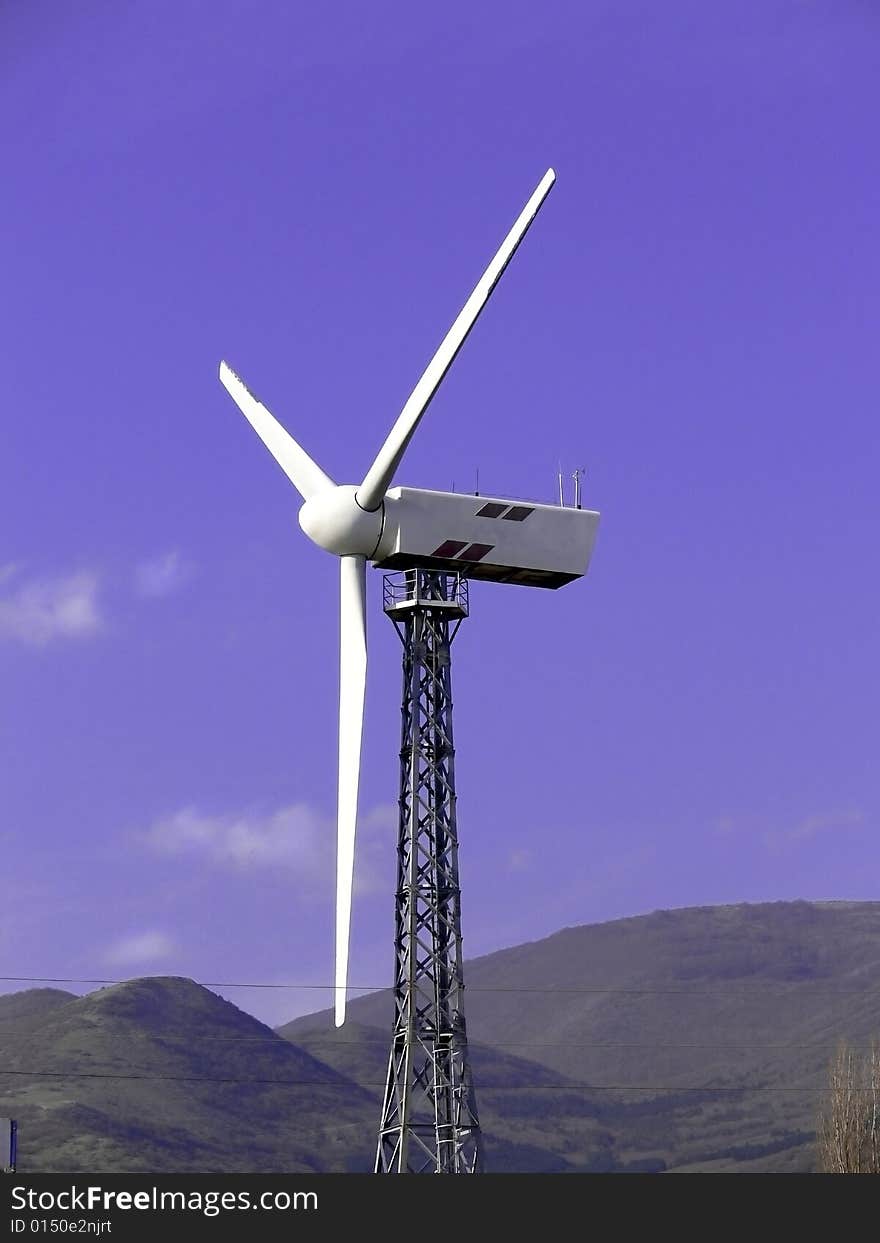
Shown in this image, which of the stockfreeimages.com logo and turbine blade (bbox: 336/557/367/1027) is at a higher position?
turbine blade (bbox: 336/557/367/1027)

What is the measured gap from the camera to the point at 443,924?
63031mm

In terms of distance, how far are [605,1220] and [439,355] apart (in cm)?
2623

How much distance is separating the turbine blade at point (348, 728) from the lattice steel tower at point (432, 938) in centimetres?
146

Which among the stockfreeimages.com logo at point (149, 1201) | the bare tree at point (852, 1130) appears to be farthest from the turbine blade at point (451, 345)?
the bare tree at point (852, 1130)

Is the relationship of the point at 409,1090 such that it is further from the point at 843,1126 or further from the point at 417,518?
the point at 843,1126

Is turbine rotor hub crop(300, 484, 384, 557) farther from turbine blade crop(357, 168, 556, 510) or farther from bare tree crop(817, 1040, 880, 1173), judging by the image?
bare tree crop(817, 1040, 880, 1173)

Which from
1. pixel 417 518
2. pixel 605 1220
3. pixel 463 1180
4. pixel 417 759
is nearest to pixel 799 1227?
pixel 605 1220

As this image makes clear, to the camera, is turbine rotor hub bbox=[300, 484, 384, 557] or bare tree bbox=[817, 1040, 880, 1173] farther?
bare tree bbox=[817, 1040, 880, 1173]

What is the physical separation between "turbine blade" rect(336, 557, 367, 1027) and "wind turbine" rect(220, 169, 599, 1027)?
0.10 ft

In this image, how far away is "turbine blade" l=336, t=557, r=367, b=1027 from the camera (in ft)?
201

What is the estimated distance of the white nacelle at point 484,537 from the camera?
209 ft

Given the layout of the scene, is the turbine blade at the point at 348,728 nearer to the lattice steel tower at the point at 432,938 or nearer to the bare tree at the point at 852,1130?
the lattice steel tower at the point at 432,938

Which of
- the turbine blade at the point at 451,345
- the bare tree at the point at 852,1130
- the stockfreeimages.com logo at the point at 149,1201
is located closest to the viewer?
the stockfreeimages.com logo at the point at 149,1201

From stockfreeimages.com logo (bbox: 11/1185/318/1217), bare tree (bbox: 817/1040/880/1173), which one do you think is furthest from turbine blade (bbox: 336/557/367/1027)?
bare tree (bbox: 817/1040/880/1173)
